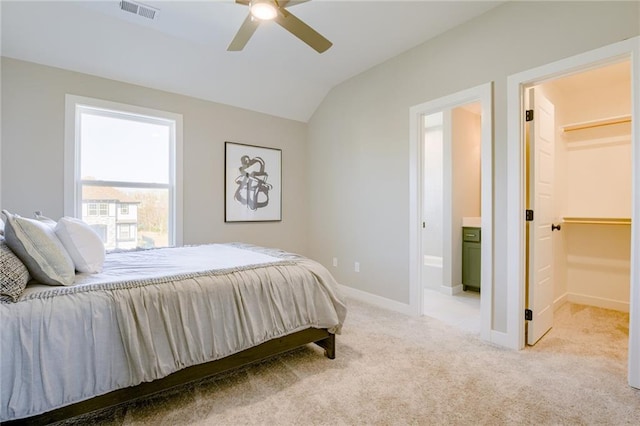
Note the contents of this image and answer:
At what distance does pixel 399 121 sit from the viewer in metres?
3.29

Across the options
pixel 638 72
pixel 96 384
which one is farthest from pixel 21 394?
pixel 638 72

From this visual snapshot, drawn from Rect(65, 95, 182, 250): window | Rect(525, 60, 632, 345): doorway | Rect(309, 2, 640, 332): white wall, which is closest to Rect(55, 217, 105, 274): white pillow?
Rect(65, 95, 182, 250): window

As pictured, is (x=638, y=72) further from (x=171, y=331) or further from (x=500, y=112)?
(x=171, y=331)

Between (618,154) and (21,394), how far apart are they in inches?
202

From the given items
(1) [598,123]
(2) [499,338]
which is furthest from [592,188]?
(2) [499,338]

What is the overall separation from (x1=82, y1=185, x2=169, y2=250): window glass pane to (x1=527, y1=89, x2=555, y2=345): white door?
12.0 feet

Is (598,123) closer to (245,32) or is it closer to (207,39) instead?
(245,32)

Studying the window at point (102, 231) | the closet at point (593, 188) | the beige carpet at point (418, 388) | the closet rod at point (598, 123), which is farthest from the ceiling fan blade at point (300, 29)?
the closet rod at point (598, 123)

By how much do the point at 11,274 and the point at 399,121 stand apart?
10.6 feet

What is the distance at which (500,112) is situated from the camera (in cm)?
248

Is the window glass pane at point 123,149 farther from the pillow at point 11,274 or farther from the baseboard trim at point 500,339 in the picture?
the baseboard trim at point 500,339

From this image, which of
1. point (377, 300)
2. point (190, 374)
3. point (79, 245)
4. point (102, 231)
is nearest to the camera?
point (190, 374)

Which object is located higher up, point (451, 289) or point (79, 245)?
point (79, 245)

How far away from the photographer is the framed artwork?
12.9 feet
